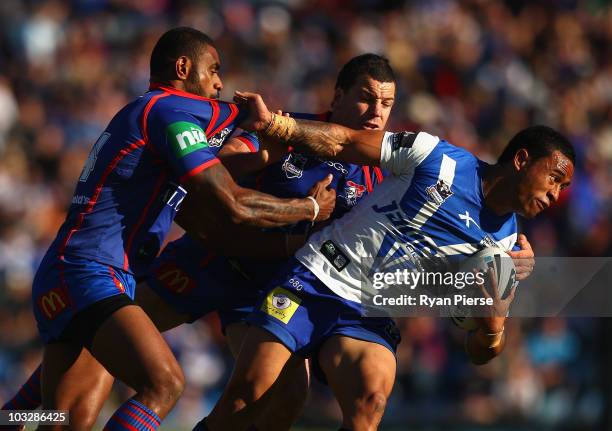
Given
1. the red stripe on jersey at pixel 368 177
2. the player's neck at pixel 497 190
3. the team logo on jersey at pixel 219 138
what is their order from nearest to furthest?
the player's neck at pixel 497 190, the team logo on jersey at pixel 219 138, the red stripe on jersey at pixel 368 177

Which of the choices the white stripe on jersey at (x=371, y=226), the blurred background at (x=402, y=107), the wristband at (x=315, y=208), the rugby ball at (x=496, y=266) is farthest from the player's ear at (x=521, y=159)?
the blurred background at (x=402, y=107)

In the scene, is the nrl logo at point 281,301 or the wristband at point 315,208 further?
the wristband at point 315,208

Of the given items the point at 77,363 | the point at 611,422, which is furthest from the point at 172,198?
the point at 611,422

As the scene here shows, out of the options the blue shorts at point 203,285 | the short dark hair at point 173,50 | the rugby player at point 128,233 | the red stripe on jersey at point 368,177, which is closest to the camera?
the rugby player at point 128,233

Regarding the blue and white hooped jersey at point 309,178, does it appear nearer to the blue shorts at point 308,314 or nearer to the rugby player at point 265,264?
the rugby player at point 265,264

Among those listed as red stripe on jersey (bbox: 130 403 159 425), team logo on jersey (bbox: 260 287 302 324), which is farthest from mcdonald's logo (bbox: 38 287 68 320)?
team logo on jersey (bbox: 260 287 302 324)

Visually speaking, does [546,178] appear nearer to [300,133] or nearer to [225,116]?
[300,133]

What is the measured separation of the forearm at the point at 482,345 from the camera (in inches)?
287

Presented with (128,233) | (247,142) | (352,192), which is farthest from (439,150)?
(128,233)

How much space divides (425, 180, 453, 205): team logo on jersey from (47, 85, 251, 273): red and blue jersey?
51.3 inches

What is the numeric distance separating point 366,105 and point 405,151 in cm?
100

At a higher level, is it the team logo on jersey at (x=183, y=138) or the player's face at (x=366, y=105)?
the team logo on jersey at (x=183, y=138)

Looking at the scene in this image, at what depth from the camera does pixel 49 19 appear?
17.9 m

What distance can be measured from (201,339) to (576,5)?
30.6ft
